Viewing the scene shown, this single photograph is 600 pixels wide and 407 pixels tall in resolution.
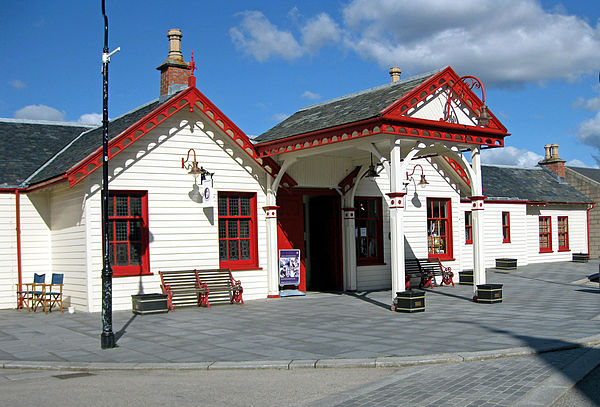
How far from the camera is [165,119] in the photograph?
50.6 ft

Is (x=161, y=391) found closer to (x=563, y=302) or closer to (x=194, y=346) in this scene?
(x=194, y=346)

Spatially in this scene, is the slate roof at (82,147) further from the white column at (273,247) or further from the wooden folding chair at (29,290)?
the white column at (273,247)

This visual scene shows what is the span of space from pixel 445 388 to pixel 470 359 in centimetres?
166

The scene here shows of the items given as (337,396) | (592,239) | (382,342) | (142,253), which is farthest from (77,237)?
(592,239)

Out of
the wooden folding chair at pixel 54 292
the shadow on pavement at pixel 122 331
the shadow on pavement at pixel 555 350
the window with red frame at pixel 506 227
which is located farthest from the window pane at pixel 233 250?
Result: the window with red frame at pixel 506 227

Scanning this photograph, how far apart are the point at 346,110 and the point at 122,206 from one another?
19.5ft

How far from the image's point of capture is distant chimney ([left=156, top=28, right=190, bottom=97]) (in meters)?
17.1

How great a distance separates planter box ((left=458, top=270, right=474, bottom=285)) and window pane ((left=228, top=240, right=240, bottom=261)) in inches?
288

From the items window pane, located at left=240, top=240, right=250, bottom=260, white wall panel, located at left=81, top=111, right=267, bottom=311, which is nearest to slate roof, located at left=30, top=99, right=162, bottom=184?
white wall panel, located at left=81, top=111, right=267, bottom=311

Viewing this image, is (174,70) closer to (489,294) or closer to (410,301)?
(410,301)

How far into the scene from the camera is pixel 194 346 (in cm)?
996

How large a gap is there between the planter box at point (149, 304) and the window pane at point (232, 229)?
2.98m

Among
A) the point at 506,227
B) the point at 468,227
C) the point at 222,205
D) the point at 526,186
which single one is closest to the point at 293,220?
the point at 222,205

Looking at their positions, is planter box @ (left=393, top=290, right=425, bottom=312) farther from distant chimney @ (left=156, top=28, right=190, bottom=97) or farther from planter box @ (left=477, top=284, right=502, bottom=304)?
distant chimney @ (left=156, top=28, right=190, bottom=97)
